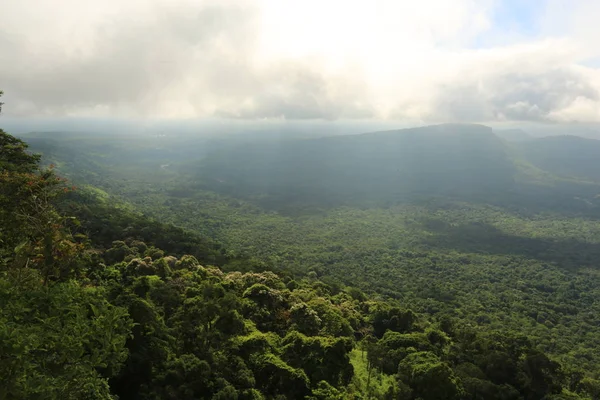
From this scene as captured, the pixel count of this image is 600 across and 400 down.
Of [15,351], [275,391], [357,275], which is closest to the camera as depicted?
[15,351]

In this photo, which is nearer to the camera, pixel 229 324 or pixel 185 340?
pixel 185 340

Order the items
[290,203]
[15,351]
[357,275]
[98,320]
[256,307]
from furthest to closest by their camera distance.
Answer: [290,203]
[357,275]
[256,307]
[98,320]
[15,351]

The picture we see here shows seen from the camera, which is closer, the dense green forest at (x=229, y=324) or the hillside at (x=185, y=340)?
the hillside at (x=185, y=340)

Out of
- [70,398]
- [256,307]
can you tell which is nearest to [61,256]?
[70,398]

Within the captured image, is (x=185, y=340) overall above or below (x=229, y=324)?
below

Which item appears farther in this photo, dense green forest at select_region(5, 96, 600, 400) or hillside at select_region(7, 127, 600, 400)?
dense green forest at select_region(5, 96, 600, 400)

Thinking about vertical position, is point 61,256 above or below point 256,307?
above

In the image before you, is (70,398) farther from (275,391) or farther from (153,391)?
(275,391)

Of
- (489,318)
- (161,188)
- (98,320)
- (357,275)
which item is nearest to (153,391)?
(98,320)

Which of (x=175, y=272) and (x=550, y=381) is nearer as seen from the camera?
(x=550, y=381)

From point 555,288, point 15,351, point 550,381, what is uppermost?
point 15,351
